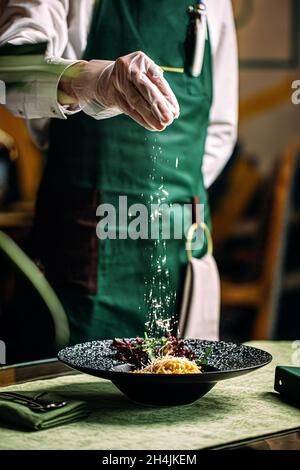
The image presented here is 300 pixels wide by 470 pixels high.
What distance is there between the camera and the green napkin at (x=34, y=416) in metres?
1.15

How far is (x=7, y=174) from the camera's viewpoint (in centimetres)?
467

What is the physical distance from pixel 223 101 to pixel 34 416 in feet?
4.88

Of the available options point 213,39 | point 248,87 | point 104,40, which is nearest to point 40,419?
point 104,40

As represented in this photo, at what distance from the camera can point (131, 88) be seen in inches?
58.4

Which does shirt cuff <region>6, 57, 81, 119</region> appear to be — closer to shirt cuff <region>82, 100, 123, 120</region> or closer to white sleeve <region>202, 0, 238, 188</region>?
shirt cuff <region>82, 100, 123, 120</region>

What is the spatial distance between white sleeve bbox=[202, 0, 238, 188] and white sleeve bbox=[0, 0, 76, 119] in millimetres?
587

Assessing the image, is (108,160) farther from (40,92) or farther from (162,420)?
(162,420)

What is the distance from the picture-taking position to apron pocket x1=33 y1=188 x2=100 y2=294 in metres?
1.99

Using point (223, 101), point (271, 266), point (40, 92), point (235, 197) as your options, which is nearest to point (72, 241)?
point (40, 92)

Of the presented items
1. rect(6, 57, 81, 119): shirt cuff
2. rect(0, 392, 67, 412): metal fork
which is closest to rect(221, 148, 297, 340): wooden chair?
rect(6, 57, 81, 119): shirt cuff

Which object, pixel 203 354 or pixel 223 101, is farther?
pixel 223 101

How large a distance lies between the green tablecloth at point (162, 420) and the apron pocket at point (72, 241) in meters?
0.48
